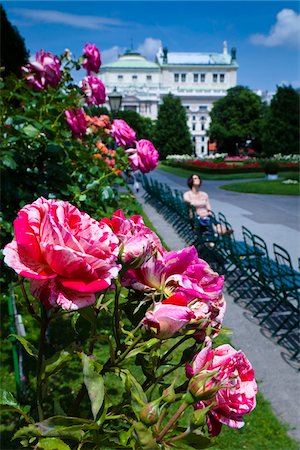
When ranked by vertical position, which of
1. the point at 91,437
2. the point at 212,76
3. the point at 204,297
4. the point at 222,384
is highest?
the point at 212,76

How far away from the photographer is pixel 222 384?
28.3 inches

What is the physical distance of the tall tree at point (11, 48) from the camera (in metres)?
8.83

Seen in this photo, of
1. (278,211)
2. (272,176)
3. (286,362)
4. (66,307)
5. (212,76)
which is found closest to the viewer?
(66,307)

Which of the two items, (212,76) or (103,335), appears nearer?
(103,335)

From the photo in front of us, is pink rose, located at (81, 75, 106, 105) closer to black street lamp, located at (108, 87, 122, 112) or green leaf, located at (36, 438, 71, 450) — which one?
green leaf, located at (36, 438, 71, 450)

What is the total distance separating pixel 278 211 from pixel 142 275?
1355 cm

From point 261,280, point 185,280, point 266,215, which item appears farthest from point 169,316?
point 266,215

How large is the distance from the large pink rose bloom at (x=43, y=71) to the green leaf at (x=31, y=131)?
0.24 m

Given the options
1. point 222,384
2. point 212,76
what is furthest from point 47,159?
point 212,76

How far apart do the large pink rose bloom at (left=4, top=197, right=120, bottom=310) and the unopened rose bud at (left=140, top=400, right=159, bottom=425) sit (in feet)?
0.54

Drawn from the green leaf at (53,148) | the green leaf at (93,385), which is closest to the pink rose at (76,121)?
the green leaf at (53,148)

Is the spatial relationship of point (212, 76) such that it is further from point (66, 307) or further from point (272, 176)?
point (66, 307)

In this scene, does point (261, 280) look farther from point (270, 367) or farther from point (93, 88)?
point (93, 88)

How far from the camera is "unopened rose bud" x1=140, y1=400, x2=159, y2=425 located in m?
0.67
